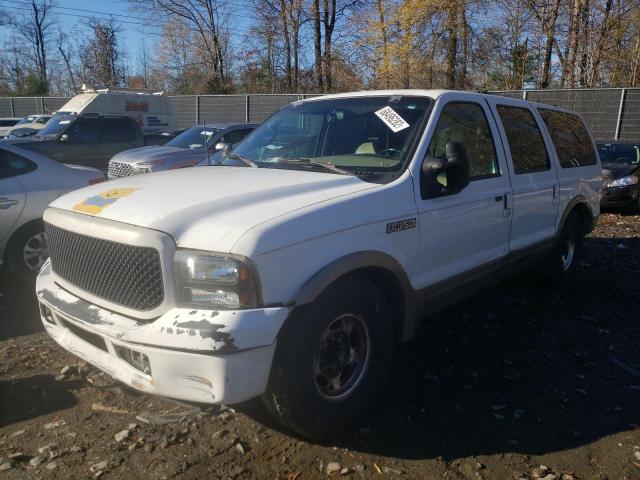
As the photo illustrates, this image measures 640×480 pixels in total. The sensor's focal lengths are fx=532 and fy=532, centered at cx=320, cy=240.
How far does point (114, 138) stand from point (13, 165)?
21.3ft

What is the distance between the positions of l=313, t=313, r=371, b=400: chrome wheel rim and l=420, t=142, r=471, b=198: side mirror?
984mm

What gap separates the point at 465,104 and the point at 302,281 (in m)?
2.23

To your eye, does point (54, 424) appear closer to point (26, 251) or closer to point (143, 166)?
point (26, 251)

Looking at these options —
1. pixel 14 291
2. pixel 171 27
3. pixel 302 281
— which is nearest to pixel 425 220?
pixel 302 281

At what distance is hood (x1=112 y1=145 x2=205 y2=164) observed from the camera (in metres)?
9.51

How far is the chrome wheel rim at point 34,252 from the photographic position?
5406 mm

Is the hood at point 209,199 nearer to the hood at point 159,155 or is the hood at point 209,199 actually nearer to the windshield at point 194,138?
the hood at point 159,155

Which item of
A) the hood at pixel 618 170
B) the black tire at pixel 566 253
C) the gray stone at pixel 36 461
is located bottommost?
the gray stone at pixel 36 461

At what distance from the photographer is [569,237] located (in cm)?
582

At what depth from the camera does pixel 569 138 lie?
549 centimetres

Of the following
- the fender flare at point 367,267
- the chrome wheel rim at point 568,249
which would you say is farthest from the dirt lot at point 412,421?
the chrome wheel rim at point 568,249

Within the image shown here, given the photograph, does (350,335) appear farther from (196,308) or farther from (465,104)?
(465,104)

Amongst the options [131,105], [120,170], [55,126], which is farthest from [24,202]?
[131,105]

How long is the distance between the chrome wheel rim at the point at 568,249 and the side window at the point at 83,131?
9704mm
